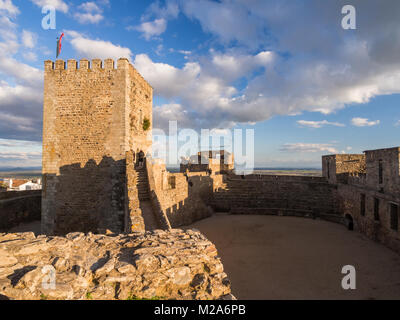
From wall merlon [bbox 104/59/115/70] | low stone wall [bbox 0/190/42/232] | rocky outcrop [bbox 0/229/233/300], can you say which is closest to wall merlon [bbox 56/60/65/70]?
wall merlon [bbox 104/59/115/70]

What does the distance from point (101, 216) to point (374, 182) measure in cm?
1676

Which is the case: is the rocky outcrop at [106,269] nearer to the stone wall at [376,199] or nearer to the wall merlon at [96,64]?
the wall merlon at [96,64]

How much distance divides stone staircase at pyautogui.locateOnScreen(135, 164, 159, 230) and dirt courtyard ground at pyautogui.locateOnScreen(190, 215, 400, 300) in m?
3.96

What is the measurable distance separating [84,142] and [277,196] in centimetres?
1728

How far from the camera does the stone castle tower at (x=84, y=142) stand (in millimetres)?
11750

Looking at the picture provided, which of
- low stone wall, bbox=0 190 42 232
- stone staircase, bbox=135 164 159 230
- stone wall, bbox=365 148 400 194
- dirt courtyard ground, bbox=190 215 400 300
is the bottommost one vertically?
dirt courtyard ground, bbox=190 215 400 300

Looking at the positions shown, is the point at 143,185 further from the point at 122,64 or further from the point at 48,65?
the point at 48,65

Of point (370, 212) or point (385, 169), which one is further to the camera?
point (370, 212)

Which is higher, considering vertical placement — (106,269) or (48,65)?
(48,65)

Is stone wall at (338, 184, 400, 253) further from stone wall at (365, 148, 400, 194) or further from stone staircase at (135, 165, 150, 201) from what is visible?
stone staircase at (135, 165, 150, 201)

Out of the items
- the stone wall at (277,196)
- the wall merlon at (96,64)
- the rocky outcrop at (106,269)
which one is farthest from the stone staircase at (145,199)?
the stone wall at (277,196)

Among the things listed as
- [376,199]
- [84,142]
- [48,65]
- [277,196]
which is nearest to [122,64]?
[48,65]

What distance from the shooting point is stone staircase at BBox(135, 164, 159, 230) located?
9383 mm

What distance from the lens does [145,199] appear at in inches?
471
